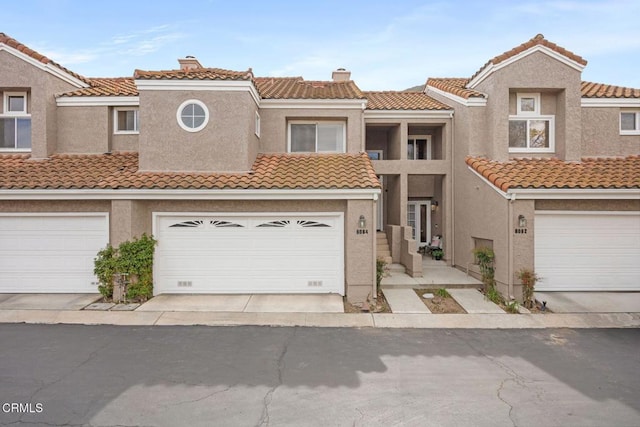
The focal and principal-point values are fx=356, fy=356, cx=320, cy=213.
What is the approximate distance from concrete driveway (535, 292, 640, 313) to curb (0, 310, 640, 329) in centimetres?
29

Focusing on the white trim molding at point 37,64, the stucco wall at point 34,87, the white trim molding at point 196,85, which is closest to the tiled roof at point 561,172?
the white trim molding at point 196,85

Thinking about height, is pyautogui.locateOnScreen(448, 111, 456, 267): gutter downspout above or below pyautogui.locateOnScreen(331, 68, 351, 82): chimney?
below

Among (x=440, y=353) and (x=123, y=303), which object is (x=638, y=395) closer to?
(x=440, y=353)

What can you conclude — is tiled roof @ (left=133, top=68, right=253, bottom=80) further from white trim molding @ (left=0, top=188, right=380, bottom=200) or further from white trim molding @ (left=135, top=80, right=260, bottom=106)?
white trim molding @ (left=0, top=188, right=380, bottom=200)

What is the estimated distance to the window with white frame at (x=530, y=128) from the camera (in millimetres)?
12234

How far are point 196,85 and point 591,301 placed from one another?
40.8ft

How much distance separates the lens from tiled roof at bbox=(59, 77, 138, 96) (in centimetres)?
1236

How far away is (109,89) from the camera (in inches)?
506

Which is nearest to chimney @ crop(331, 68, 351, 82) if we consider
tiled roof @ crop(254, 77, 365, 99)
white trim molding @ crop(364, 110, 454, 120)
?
tiled roof @ crop(254, 77, 365, 99)

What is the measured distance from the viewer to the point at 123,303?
364 inches

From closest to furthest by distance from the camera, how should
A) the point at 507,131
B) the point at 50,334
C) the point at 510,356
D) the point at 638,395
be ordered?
1. the point at 638,395
2. the point at 510,356
3. the point at 50,334
4. the point at 507,131

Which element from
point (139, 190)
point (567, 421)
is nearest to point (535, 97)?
point (567, 421)

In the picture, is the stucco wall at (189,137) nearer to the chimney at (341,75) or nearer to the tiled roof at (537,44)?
the chimney at (341,75)

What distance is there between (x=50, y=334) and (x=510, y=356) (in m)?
9.01
